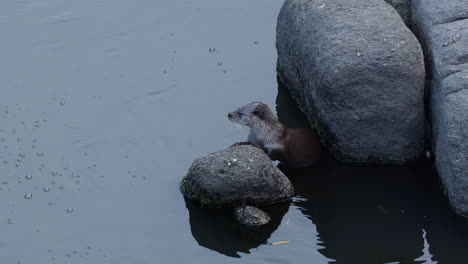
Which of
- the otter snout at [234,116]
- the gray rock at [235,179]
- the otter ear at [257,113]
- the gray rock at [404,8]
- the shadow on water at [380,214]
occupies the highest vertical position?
the gray rock at [404,8]

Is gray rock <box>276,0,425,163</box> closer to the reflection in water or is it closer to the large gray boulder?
the large gray boulder

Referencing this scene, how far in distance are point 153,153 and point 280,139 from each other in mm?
1400

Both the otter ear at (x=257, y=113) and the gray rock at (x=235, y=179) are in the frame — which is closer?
the gray rock at (x=235, y=179)

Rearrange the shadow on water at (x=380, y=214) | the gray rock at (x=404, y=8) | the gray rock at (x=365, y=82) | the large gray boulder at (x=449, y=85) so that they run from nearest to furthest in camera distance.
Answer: the shadow on water at (x=380, y=214)
the large gray boulder at (x=449, y=85)
the gray rock at (x=365, y=82)
the gray rock at (x=404, y=8)

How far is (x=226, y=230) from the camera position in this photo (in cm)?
812

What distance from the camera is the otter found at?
9062mm

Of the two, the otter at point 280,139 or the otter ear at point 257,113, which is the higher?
the otter ear at point 257,113

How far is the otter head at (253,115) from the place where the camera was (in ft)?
29.9

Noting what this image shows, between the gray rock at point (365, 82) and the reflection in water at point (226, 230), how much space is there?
1.16 m

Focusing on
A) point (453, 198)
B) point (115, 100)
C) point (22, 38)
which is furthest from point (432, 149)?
point (22, 38)

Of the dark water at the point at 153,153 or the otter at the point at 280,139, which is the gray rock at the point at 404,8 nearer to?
the dark water at the point at 153,153

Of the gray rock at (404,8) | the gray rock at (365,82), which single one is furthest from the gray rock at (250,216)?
the gray rock at (404,8)

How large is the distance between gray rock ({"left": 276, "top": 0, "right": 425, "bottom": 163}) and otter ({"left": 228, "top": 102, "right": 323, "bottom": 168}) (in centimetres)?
22

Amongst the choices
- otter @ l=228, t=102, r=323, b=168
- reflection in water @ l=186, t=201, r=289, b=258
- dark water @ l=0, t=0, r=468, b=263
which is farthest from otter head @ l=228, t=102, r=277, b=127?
reflection in water @ l=186, t=201, r=289, b=258
